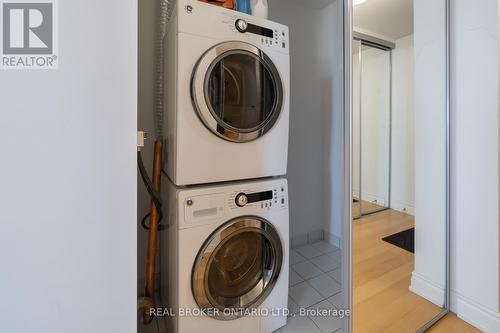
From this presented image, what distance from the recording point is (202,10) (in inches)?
40.0

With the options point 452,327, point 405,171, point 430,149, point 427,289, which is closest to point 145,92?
point 405,171

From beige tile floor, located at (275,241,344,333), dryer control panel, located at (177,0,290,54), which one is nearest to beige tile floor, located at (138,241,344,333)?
beige tile floor, located at (275,241,344,333)

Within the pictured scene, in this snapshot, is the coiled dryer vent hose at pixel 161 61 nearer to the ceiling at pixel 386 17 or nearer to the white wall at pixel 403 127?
the ceiling at pixel 386 17

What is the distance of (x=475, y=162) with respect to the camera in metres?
1.30

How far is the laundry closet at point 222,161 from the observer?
1014 mm

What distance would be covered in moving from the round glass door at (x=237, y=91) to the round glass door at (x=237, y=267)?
1.50ft

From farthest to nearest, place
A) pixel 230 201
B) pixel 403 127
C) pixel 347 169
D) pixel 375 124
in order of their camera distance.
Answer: pixel 403 127, pixel 375 124, pixel 230 201, pixel 347 169

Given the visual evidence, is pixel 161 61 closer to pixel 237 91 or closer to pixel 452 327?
pixel 237 91

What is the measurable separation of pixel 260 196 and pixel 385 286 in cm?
96
